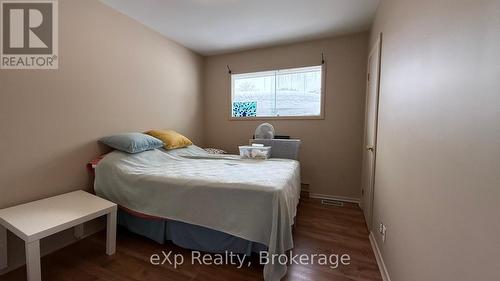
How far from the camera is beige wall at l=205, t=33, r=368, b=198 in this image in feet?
10.2

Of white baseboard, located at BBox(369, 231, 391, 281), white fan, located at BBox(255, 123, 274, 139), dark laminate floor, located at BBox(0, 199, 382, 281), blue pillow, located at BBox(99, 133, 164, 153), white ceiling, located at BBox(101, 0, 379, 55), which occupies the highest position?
white ceiling, located at BBox(101, 0, 379, 55)

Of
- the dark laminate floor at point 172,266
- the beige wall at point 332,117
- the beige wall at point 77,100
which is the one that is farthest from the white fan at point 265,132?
the beige wall at point 77,100

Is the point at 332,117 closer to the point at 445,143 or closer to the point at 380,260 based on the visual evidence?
the point at 380,260

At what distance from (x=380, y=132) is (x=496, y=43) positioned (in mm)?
1539

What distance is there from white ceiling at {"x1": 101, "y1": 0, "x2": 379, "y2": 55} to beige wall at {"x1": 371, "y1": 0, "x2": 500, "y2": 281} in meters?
1.09

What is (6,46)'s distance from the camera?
5.62 feet

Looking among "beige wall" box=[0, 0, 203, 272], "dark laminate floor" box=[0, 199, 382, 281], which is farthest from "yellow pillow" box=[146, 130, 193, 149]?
"dark laminate floor" box=[0, 199, 382, 281]

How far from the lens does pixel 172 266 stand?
1737 millimetres

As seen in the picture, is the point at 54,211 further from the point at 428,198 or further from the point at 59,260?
the point at 428,198

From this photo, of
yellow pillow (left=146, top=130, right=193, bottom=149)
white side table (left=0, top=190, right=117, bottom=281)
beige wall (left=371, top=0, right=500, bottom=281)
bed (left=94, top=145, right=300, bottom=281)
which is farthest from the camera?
yellow pillow (left=146, top=130, right=193, bottom=149)

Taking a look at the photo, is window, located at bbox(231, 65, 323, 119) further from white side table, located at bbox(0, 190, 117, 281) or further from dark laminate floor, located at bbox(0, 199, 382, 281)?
white side table, located at bbox(0, 190, 117, 281)

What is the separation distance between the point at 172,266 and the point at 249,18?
109 inches

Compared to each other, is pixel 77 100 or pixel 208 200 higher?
pixel 77 100

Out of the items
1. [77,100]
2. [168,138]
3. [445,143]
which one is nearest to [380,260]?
[445,143]
